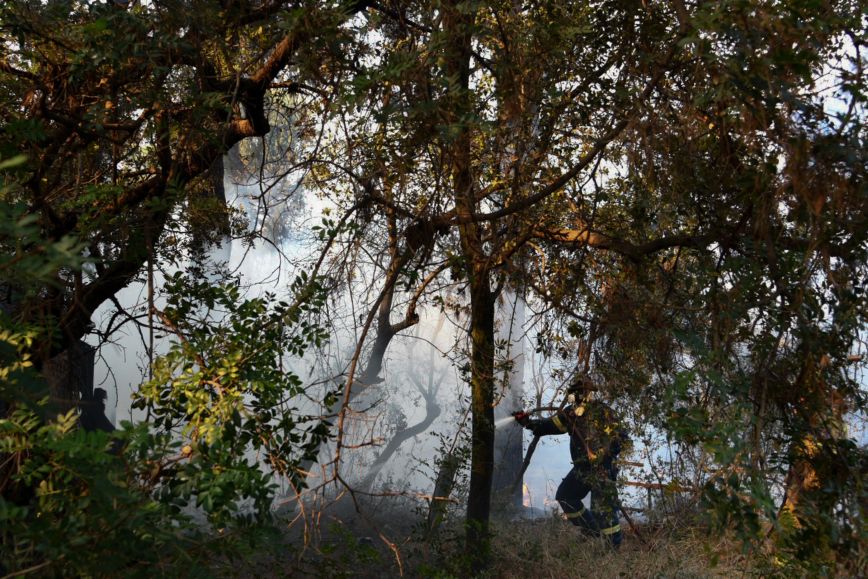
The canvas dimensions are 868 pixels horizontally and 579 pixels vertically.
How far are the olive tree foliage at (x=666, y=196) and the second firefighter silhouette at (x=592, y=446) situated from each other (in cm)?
22

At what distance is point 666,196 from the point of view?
3695 millimetres

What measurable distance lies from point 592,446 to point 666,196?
2.14 metres

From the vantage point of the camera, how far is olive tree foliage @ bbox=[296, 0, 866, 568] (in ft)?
8.11

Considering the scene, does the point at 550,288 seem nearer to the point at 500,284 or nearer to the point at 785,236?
the point at 500,284

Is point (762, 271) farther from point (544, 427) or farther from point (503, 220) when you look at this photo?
point (544, 427)

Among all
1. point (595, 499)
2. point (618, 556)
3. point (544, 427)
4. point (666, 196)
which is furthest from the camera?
point (544, 427)

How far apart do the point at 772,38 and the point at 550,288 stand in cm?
267

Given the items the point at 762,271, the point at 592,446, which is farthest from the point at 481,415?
the point at 762,271

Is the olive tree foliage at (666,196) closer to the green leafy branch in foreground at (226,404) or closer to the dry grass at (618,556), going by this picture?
the dry grass at (618,556)

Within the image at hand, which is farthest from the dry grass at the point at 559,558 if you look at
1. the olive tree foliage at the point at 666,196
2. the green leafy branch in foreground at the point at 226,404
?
the green leafy branch in foreground at the point at 226,404

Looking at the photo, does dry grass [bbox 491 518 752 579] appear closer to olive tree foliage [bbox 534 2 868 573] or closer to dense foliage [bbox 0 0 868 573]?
dense foliage [bbox 0 0 868 573]

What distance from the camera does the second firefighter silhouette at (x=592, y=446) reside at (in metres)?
4.76

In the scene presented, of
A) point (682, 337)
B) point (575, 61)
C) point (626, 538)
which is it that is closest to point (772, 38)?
point (682, 337)

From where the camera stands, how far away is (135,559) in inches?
93.0
